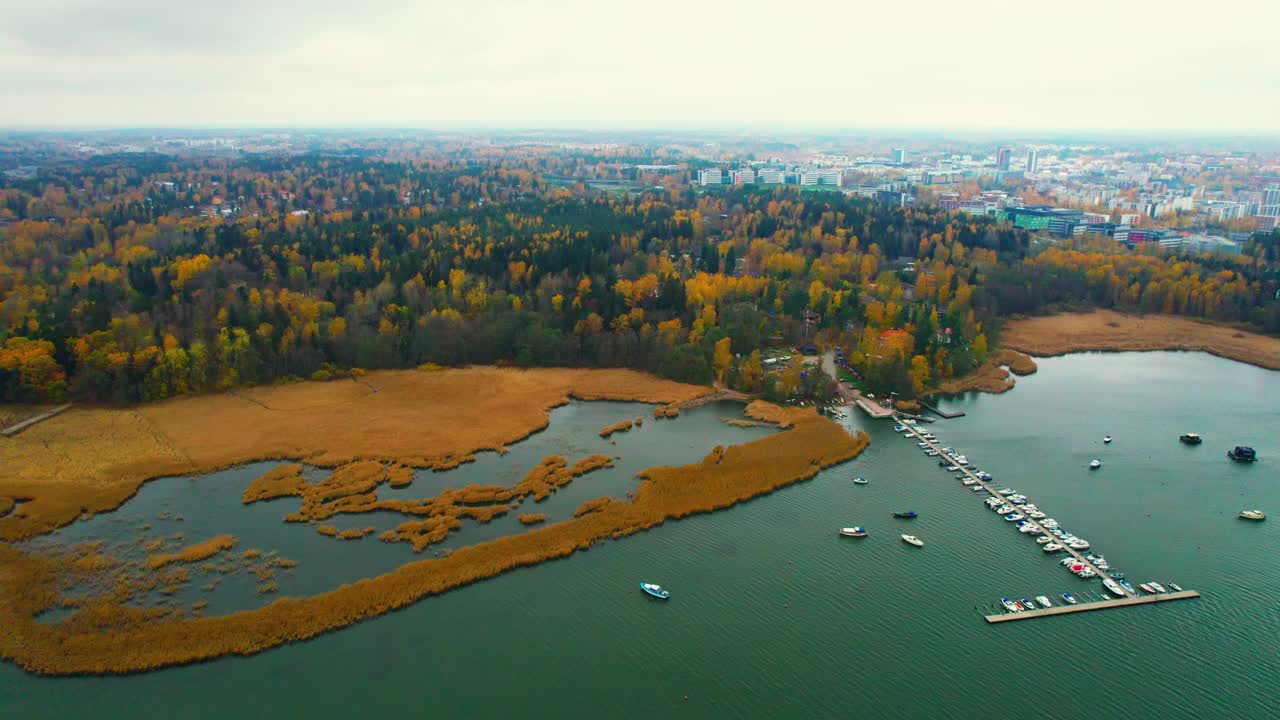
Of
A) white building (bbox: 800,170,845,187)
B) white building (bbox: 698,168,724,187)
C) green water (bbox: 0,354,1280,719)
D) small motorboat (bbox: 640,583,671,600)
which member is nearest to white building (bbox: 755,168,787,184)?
white building (bbox: 800,170,845,187)

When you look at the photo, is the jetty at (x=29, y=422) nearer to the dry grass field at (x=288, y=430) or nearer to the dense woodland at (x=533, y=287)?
the dry grass field at (x=288, y=430)

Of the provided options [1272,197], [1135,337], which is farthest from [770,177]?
[1135,337]

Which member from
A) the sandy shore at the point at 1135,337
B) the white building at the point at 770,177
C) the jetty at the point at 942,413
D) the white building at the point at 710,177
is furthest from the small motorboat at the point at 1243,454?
the white building at the point at 770,177

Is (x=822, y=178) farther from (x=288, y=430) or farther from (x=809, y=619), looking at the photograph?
(x=809, y=619)

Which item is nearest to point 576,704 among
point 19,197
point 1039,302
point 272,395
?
point 272,395

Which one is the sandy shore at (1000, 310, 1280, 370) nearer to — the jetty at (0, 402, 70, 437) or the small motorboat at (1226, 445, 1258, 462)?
the small motorboat at (1226, 445, 1258, 462)
